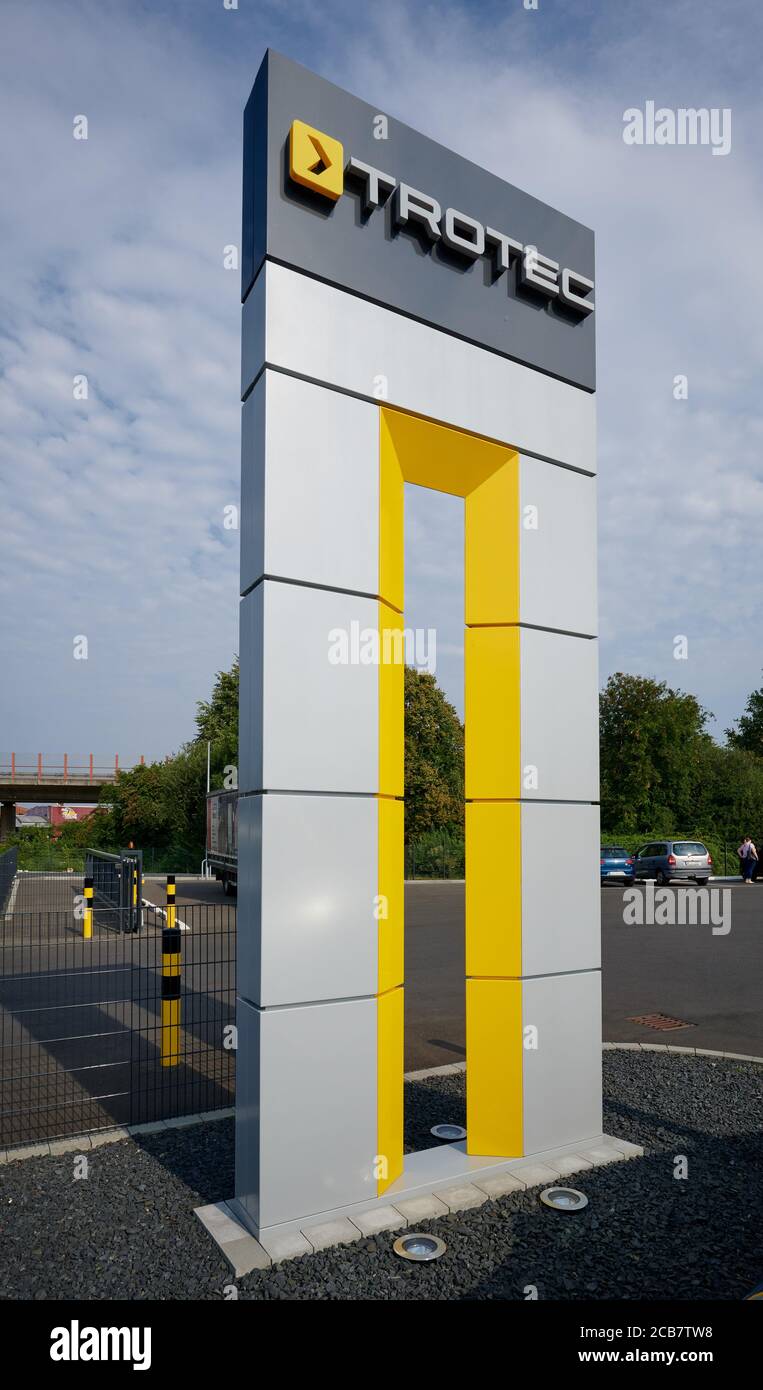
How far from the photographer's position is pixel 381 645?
509 cm

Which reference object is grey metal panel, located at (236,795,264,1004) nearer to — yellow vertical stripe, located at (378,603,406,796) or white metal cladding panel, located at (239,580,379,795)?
white metal cladding panel, located at (239,580,379,795)

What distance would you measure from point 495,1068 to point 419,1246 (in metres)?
1.31

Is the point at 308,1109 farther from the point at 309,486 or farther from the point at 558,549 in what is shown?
the point at 558,549

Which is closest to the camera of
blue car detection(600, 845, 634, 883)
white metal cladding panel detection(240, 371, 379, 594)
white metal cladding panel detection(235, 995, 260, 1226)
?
white metal cladding panel detection(235, 995, 260, 1226)

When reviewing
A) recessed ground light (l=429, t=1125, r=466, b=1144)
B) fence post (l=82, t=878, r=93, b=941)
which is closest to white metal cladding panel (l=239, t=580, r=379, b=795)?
recessed ground light (l=429, t=1125, r=466, b=1144)

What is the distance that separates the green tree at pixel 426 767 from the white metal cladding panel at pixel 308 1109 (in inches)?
1198

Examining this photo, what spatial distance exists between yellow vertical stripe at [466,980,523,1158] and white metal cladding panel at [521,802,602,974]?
259mm

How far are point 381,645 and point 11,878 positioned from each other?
17.5 meters

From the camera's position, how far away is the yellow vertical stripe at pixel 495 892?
5.49m

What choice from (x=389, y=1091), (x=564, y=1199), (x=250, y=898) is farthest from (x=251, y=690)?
(x=564, y=1199)

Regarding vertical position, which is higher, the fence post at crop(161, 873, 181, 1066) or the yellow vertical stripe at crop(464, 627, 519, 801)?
the yellow vertical stripe at crop(464, 627, 519, 801)

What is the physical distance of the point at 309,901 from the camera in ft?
15.2

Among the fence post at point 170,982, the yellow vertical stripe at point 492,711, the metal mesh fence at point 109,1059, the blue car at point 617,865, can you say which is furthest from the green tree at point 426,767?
the yellow vertical stripe at point 492,711

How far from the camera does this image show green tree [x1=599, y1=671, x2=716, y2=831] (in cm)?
4047
